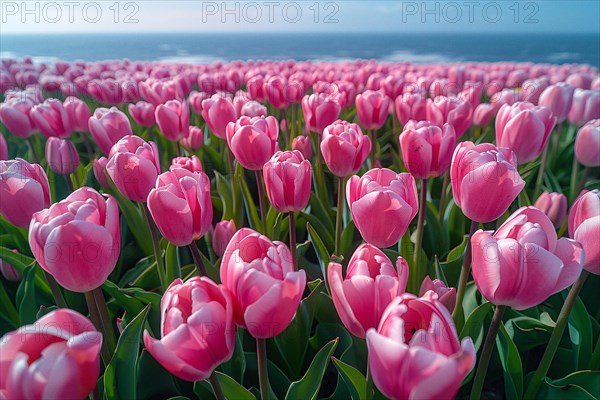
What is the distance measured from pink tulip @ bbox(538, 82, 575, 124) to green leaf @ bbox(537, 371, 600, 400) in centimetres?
164

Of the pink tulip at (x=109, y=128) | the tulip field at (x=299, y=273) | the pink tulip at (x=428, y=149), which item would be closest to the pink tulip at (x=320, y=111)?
the tulip field at (x=299, y=273)

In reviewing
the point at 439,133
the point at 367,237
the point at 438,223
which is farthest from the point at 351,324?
the point at 438,223

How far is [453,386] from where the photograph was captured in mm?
603

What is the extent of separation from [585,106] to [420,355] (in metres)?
2.57

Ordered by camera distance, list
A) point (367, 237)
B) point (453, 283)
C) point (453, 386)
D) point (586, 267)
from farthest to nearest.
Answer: point (453, 283) < point (367, 237) < point (586, 267) < point (453, 386)

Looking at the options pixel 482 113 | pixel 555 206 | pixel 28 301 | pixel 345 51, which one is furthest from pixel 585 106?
pixel 345 51

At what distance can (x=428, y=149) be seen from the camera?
4.50 feet

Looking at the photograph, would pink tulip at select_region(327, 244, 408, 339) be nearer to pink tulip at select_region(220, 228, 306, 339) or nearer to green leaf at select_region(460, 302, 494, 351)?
pink tulip at select_region(220, 228, 306, 339)

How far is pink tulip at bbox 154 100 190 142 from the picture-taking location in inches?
78.0

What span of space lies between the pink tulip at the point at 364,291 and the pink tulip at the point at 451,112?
1.29 m

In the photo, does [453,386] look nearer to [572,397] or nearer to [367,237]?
[367,237]

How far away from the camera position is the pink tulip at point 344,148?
1454 mm

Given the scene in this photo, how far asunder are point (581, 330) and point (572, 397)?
8.1 inches

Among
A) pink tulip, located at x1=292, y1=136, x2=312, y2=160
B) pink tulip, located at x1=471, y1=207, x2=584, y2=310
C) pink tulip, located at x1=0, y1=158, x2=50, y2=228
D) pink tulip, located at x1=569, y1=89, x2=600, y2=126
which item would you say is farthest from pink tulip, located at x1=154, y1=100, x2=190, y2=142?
pink tulip, located at x1=569, y1=89, x2=600, y2=126
